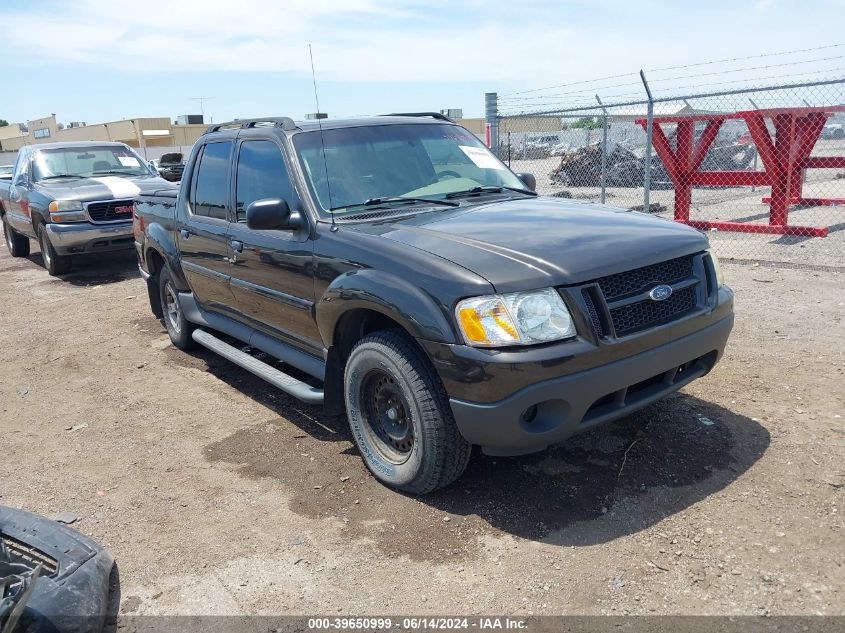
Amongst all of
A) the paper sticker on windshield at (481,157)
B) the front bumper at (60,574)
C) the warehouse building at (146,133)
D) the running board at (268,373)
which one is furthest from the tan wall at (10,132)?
the front bumper at (60,574)

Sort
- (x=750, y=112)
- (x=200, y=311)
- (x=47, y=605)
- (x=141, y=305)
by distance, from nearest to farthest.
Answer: (x=47, y=605) < (x=200, y=311) < (x=141, y=305) < (x=750, y=112)

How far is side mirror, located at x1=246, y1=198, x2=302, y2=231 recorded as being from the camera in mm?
3834

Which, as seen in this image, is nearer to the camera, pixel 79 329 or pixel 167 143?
pixel 79 329

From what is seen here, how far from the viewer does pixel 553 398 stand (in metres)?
3.02

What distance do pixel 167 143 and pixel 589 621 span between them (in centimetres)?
4650

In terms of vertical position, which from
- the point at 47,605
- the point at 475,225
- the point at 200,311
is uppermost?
the point at 475,225

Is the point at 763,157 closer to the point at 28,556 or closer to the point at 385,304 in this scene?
the point at 385,304

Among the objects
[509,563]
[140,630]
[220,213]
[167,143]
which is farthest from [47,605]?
[167,143]

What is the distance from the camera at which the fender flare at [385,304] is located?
3.13 meters

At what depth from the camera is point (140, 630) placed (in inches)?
111

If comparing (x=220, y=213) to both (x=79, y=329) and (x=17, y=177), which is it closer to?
(x=79, y=329)

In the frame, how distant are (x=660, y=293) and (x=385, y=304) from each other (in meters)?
1.31

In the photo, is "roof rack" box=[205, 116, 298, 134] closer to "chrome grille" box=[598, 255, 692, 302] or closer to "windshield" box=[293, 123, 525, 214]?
"windshield" box=[293, 123, 525, 214]

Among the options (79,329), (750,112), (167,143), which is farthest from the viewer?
(167,143)
